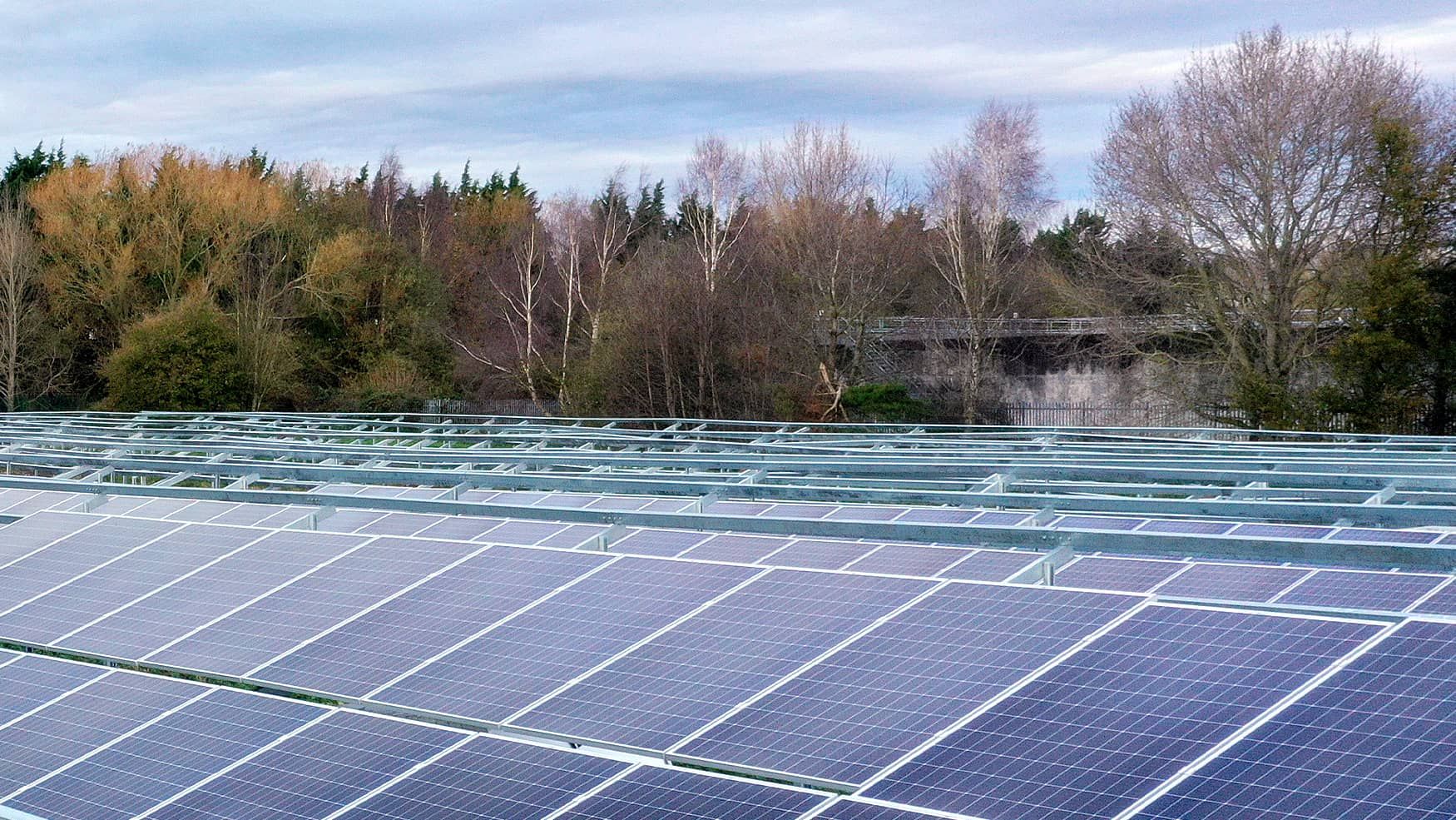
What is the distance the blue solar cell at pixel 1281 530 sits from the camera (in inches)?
420

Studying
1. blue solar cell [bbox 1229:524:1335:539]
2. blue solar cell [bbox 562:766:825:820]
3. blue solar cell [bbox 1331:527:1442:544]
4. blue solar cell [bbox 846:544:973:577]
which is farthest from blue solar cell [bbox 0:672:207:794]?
blue solar cell [bbox 1331:527:1442:544]

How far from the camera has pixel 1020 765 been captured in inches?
227

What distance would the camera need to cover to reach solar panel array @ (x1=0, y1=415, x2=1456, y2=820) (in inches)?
226

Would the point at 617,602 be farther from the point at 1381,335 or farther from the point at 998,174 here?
the point at 998,174

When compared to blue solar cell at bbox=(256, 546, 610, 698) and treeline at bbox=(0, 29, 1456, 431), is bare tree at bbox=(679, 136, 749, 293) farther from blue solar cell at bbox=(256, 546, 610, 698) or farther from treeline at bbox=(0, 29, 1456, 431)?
blue solar cell at bbox=(256, 546, 610, 698)

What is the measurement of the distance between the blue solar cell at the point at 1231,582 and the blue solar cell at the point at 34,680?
683 centimetres

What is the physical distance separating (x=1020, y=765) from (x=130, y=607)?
23.5 feet

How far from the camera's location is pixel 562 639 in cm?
794

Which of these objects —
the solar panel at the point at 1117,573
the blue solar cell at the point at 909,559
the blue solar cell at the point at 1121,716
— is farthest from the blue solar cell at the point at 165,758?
the solar panel at the point at 1117,573

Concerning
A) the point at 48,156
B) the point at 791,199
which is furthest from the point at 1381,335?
the point at 48,156

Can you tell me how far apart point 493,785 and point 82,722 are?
318 centimetres

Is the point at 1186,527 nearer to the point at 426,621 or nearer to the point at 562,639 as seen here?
the point at 562,639

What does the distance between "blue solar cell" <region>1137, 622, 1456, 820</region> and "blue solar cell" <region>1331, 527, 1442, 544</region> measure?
425 centimetres

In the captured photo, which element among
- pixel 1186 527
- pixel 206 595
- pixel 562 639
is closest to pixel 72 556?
pixel 206 595
